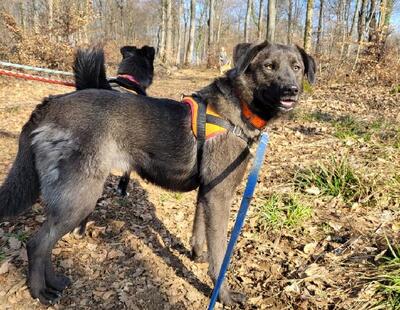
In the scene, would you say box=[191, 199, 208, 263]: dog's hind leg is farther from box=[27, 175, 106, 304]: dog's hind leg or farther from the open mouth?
the open mouth

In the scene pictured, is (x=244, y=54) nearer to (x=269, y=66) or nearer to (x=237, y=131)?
(x=269, y=66)

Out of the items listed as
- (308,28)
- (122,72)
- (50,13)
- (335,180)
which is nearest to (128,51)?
(122,72)

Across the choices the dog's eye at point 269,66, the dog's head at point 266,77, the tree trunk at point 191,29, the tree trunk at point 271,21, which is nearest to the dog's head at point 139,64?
the dog's head at point 266,77

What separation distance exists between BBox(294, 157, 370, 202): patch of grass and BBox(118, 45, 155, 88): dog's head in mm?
2664

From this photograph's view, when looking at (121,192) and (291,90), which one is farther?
(121,192)

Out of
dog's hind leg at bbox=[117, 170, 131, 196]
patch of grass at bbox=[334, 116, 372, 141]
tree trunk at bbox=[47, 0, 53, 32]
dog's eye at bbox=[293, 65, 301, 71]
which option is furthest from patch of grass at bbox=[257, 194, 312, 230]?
tree trunk at bbox=[47, 0, 53, 32]

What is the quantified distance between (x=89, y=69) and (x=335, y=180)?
3.14 meters

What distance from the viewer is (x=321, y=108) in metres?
8.98

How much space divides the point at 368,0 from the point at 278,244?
1871cm

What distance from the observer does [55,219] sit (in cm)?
299

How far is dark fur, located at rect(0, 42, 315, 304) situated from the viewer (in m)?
2.99

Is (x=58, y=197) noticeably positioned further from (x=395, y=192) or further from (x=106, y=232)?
(x=395, y=192)

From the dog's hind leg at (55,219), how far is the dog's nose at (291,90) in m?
1.71

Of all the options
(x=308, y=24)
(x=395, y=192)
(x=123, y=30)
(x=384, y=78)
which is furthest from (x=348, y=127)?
(x=123, y=30)
